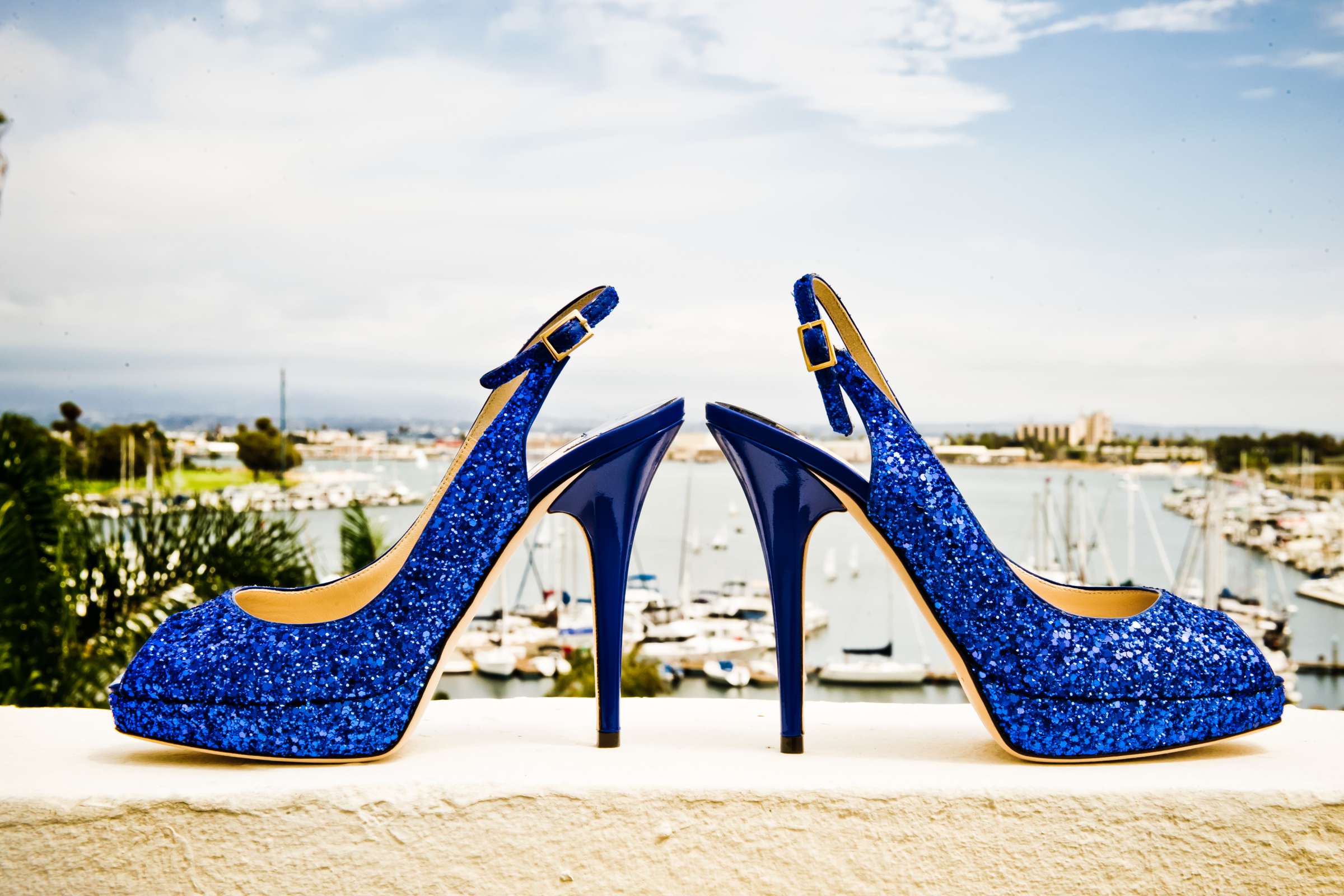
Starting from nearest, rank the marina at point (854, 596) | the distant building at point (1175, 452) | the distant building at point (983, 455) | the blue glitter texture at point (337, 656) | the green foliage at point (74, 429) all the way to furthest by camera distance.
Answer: the blue glitter texture at point (337, 656) → the distant building at point (983, 455) → the green foliage at point (74, 429) → the marina at point (854, 596) → the distant building at point (1175, 452)

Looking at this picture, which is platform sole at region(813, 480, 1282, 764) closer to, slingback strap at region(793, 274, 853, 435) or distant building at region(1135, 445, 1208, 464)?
slingback strap at region(793, 274, 853, 435)

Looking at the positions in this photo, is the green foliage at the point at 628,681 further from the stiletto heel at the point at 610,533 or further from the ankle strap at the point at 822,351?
the ankle strap at the point at 822,351

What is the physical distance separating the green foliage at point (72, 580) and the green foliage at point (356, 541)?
12.3ft

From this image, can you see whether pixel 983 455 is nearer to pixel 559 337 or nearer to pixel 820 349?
pixel 820 349

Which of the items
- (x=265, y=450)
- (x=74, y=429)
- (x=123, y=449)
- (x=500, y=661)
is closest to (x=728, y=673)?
(x=500, y=661)

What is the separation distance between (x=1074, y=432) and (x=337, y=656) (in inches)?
846

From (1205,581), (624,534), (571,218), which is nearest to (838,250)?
(571,218)

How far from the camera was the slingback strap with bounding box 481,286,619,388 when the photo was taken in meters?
1.83

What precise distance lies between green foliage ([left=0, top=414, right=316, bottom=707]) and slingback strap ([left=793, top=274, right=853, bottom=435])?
443 cm

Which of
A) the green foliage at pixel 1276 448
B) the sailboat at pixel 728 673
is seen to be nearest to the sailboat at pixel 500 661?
the sailboat at pixel 728 673

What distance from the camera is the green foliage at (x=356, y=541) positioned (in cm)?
943

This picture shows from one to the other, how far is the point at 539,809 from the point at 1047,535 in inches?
960

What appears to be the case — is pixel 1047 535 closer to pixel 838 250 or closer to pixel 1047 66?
pixel 838 250

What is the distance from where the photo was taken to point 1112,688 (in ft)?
5.51
